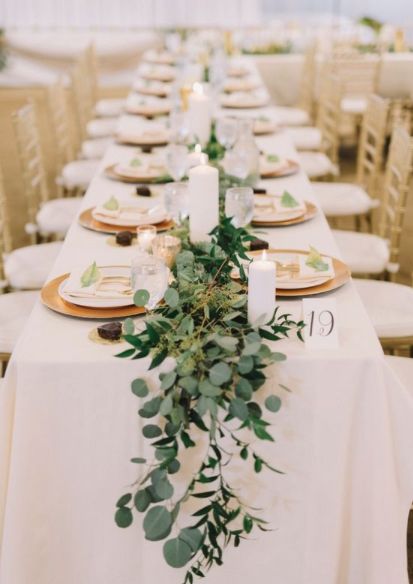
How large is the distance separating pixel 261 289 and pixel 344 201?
2.18m

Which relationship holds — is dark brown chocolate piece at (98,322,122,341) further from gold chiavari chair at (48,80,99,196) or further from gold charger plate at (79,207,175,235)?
gold chiavari chair at (48,80,99,196)

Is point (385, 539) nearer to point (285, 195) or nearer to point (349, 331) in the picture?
point (349, 331)

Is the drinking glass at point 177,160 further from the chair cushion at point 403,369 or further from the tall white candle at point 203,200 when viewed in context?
the chair cushion at point 403,369

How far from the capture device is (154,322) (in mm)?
1577

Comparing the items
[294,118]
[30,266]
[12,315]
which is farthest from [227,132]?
[294,118]

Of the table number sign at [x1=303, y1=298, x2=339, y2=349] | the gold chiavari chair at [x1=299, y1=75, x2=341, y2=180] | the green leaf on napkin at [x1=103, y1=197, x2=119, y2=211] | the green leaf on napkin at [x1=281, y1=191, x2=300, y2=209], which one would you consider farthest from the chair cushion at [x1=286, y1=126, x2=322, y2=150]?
the table number sign at [x1=303, y1=298, x2=339, y2=349]

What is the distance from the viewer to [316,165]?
4.35 m

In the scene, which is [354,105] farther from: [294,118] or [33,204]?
[33,204]

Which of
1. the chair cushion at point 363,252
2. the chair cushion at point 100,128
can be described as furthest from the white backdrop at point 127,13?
the chair cushion at point 363,252

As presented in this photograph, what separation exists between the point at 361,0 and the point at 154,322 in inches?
329

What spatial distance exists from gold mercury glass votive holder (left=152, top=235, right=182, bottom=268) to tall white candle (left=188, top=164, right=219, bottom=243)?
0.30 ft

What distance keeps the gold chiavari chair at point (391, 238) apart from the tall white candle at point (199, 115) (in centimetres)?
62

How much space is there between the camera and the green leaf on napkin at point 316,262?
6.51 ft

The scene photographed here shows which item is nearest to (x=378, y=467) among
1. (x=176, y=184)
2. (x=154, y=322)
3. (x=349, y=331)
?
(x=349, y=331)
